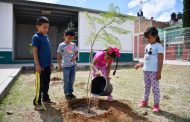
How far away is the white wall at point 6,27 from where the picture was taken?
12.0 metres

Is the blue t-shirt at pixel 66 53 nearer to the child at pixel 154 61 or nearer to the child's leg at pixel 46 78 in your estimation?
the child's leg at pixel 46 78

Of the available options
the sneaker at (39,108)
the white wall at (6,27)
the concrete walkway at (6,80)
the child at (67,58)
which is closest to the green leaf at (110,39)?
the child at (67,58)

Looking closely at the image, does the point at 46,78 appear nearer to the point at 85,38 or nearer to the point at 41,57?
the point at 41,57

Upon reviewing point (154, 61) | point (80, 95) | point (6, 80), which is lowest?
point (80, 95)

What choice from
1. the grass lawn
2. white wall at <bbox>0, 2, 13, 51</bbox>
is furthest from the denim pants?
white wall at <bbox>0, 2, 13, 51</bbox>

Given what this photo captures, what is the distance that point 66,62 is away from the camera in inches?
184

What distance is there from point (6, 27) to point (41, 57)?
355 inches

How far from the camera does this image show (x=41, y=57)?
3.98m

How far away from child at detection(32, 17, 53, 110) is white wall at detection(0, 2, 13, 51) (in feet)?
28.7

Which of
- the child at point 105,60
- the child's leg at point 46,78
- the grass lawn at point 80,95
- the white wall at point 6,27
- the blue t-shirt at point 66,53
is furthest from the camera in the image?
the white wall at point 6,27

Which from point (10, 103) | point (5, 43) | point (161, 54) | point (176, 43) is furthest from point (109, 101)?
point (176, 43)

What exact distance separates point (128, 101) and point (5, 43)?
9263mm

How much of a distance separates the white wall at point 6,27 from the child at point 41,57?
874 cm

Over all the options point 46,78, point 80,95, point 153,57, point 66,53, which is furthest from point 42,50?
point 153,57
